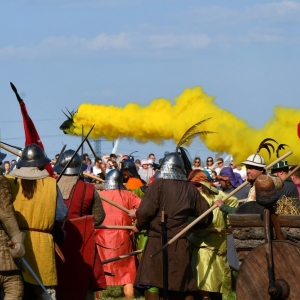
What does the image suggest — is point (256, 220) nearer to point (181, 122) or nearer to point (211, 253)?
point (211, 253)

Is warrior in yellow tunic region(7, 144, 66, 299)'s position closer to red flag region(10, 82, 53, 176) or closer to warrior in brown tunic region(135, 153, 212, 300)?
red flag region(10, 82, 53, 176)

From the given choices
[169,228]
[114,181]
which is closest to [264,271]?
[169,228]

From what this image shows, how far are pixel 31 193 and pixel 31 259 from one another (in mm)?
543

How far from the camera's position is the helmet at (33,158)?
8.63 meters

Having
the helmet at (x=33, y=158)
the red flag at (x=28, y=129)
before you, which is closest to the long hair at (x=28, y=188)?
the helmet at (x=33, y=158)

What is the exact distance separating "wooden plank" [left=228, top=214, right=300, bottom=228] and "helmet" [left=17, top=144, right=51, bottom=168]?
1.68 m

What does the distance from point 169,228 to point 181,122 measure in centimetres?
1648

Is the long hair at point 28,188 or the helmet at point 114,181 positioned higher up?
the helmet at point 114,181

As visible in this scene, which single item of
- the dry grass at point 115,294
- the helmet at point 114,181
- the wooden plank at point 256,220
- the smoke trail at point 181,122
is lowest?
the dry grass at point 115,294

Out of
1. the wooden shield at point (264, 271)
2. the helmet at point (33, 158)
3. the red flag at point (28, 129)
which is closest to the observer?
the wooden shield at point (264, 271)

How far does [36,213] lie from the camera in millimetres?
8531

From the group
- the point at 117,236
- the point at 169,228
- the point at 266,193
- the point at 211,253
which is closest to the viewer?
the point at 266,193

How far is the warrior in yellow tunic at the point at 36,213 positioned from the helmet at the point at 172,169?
1756mm

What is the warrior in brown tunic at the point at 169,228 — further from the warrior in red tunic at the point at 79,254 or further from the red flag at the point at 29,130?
→ the red flag at the point at 29,130
